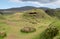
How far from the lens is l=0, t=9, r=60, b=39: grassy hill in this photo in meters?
23.2

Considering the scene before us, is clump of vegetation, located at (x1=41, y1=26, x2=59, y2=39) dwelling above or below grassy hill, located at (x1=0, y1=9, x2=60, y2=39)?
above

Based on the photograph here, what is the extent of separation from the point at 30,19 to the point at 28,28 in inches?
384

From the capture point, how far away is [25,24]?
3075 cm

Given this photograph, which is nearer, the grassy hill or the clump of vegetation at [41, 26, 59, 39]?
the clump of vegetation at [41, 26, 59, 39]

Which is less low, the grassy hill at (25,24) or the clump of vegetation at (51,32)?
the clump of vegetation at (51,32)

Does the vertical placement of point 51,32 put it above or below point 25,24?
above

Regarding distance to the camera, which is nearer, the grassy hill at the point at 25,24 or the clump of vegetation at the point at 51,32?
the clump of vegetation at the point at 51,32

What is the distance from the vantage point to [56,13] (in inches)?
1969

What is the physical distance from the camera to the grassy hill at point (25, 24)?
2322cm

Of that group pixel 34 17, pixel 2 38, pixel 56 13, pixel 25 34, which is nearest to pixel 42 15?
pixel 34 17

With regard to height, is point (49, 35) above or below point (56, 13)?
above

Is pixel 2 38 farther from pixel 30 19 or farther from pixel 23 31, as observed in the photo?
pixel 30 19

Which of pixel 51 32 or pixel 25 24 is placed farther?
pixel 25 24

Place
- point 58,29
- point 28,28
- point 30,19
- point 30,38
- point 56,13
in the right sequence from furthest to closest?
point 56,13 → point 30,19 → point 28,28 → point 30,38 → point 58,29
